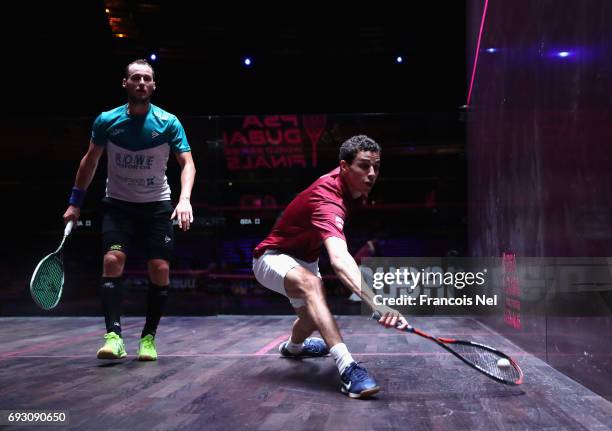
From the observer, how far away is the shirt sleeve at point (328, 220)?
6.85 feet

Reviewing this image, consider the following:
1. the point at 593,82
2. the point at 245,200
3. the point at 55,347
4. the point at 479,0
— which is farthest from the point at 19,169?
the point at 593,82

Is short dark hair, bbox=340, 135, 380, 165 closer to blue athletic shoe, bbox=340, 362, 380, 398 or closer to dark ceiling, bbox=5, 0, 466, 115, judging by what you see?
blue athletic shoe, bbox=340, 362, 380, 398

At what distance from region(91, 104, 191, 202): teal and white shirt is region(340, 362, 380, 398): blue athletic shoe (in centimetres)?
131

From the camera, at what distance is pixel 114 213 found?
113 inches

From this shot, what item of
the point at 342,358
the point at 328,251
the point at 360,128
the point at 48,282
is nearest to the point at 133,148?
the point at 48,282

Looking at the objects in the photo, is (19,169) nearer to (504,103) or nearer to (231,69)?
(231,69)

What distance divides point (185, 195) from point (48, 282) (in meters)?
0.68

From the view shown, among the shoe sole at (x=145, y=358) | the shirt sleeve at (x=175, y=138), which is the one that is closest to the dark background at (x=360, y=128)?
the shirt sleeve at (x=175, y=138)

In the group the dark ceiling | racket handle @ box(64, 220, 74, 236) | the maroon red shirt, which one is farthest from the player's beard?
the dark ceiling

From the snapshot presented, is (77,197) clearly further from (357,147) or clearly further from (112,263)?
(357,147)

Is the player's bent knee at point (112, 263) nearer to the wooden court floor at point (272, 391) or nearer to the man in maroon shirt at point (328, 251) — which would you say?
the wooden court floor at point (272, 391)

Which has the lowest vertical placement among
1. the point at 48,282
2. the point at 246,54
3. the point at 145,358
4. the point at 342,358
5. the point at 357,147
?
the point at 145,358

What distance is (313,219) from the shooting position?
2.16m

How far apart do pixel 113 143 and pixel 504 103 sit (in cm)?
211
